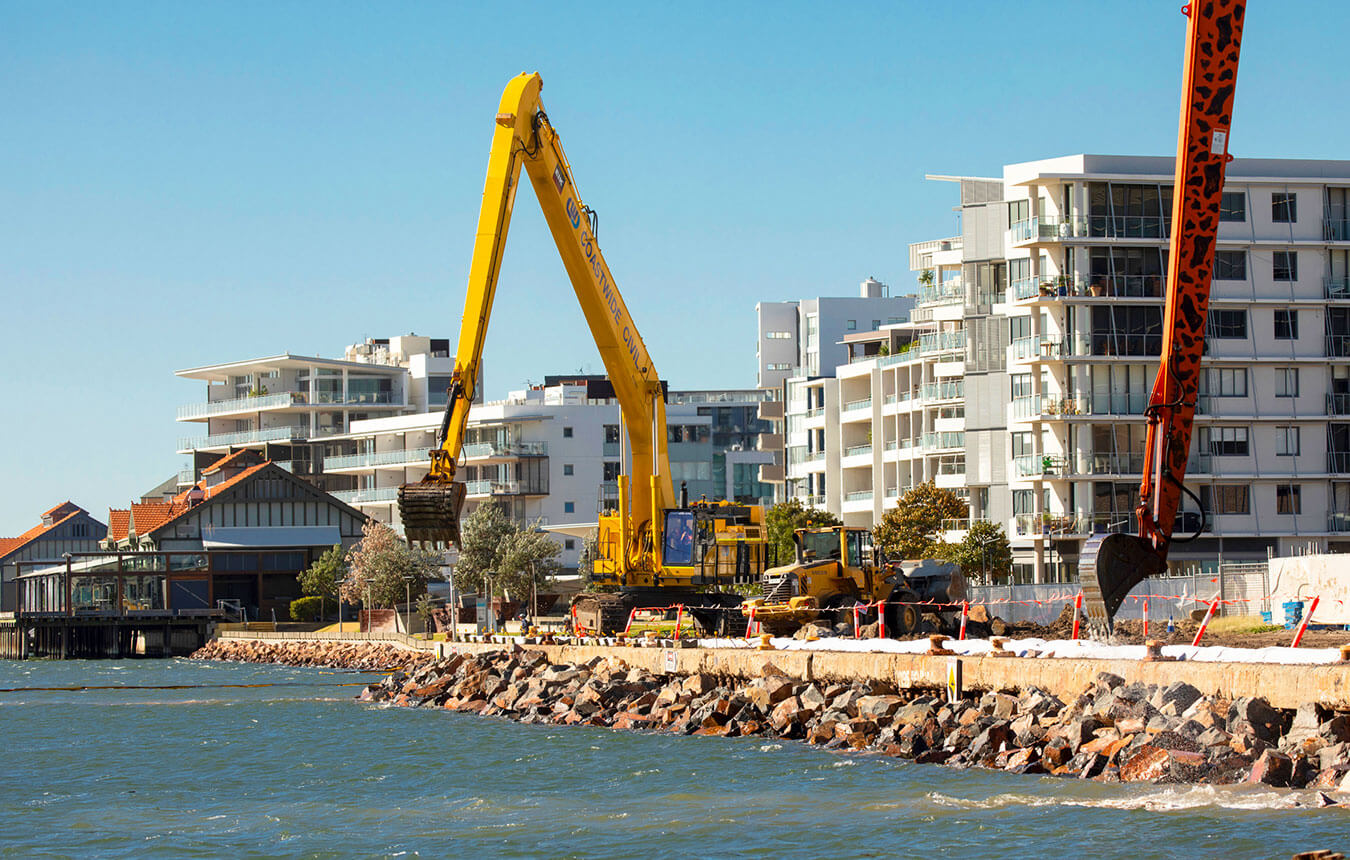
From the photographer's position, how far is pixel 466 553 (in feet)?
286

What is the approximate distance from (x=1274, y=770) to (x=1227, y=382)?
54.5 meters

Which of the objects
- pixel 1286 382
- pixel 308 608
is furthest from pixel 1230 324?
pixel 308 608

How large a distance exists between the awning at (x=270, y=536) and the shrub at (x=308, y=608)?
574 centimetres

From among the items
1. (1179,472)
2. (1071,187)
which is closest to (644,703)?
(1179,472)

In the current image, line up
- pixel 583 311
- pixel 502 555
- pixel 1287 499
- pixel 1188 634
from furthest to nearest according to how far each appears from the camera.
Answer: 1. pixel 502 555
2. pixel 1287 499
3. pixel 583 311
4. pixel 1188 634

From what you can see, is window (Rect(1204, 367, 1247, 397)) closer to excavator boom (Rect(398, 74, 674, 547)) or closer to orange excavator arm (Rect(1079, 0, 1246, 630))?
excavator boom (Rect(398, 74, 674, 547))

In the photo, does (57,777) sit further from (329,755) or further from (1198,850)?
(1198,850)

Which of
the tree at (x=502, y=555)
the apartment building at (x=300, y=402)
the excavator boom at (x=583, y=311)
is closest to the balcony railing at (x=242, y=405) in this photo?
the apartment building at (x=300, y=402)

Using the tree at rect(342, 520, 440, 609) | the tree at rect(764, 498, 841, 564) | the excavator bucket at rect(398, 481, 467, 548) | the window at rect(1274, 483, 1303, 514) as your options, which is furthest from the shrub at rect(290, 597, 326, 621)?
the excavator bucket at rect(398, 481, 467, 548)

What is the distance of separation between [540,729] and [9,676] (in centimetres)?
4477

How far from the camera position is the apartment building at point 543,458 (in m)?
116

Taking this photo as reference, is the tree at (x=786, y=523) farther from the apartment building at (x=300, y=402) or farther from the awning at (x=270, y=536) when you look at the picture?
the apartment building at (x=300, y=402)

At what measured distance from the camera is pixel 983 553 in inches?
2908

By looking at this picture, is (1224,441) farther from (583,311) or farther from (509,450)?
(509,450)
